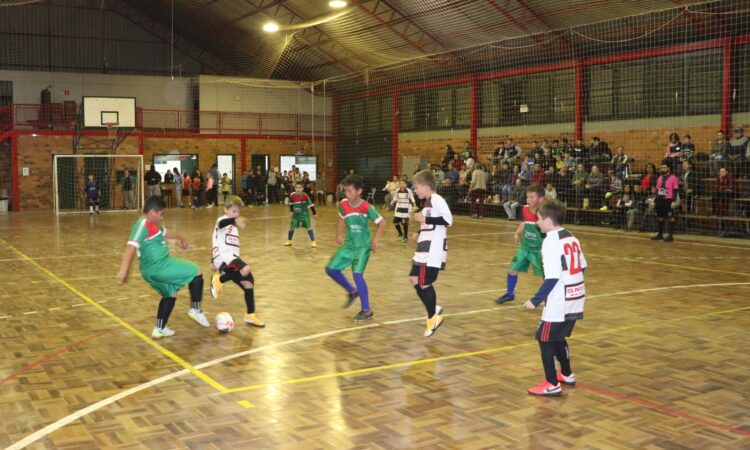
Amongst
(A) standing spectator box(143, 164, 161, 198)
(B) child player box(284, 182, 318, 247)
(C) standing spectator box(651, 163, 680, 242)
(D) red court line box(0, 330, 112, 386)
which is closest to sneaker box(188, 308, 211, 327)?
(D) red court line box(0, 330, 112, 386)

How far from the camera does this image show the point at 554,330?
5.45 metres

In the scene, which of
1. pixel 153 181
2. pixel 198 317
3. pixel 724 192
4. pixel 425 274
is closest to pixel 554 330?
pixel 425 274

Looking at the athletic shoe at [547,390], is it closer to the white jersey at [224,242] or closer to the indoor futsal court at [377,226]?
the indoor futsal court at [377,226]

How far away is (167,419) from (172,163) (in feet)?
103

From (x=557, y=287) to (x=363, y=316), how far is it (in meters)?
3.41

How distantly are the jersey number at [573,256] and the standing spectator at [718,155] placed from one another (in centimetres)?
1499

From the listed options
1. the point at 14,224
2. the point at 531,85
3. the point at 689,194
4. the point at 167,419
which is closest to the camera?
the point at 167,419

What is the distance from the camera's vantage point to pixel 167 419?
507 cm

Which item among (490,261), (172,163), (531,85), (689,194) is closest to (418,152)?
(531,85)

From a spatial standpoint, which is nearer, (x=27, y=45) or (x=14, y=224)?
(x=14, y=224)

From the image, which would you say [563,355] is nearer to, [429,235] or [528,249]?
[429,235]

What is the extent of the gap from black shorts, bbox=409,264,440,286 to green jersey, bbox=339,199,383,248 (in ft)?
3.98

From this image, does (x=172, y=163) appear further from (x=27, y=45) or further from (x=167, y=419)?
(x=167, y=419)

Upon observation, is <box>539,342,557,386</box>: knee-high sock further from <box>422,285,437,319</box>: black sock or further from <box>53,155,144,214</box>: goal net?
<box>53,155,144,214</box>: goal net
